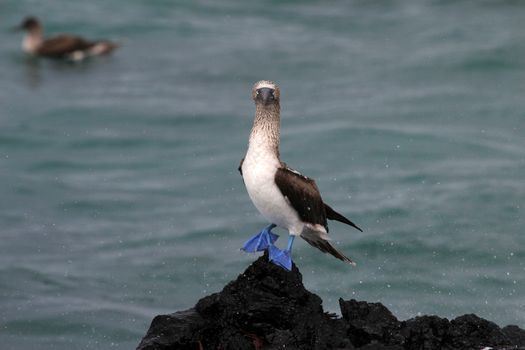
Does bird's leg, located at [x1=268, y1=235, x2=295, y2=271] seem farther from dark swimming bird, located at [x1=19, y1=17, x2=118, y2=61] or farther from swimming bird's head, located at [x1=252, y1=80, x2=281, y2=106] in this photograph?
dark swimming bird, located at [x1=19, y1=17, x2=118, y2=61]

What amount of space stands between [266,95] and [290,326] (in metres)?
2.01

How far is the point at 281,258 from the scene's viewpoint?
37.5 feet

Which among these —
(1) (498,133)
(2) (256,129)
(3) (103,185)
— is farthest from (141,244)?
(2) (256,129)

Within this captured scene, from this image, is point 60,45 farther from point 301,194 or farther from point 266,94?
point 301,194

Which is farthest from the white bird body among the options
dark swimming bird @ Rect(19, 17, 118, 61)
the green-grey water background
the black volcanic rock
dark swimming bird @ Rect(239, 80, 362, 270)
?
dark swimming bird @ Rect(19, 17, 118, 61)

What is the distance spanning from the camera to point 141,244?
20.4 metres

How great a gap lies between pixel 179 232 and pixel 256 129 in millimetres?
9393

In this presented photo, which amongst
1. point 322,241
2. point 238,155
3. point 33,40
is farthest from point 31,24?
point 322,241

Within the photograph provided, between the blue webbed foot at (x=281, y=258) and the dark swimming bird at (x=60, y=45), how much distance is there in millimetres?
18069

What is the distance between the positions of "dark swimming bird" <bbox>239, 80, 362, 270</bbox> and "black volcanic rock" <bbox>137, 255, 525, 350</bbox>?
11.4 inches

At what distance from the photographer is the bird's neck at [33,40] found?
2969 centimetres

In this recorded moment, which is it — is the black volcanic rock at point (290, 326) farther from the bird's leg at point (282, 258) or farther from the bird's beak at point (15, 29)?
the bird's beak at point (15, 29)

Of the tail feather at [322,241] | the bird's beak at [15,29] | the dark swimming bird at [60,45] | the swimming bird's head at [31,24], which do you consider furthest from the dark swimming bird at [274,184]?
the bird's beak at [15,29]

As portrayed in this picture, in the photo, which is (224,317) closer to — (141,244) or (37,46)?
(141,244)
